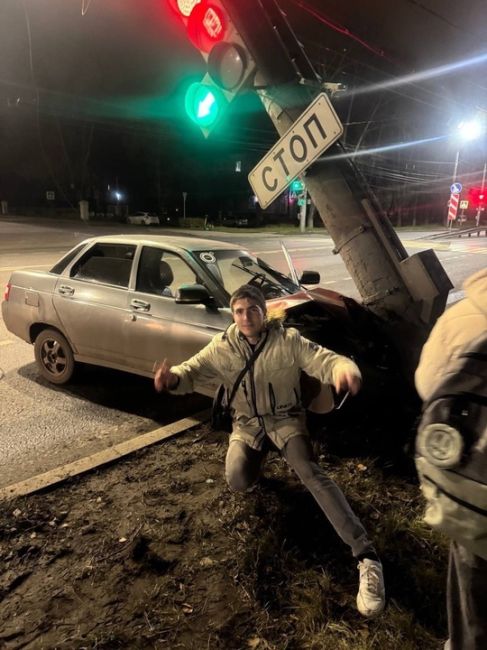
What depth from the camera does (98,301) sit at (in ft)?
16.1

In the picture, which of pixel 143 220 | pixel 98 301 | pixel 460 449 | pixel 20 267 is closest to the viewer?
pixel 460 449

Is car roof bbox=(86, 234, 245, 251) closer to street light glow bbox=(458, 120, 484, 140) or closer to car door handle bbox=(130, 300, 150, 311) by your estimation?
car door handle bbox=(130, 300, 150, 311)

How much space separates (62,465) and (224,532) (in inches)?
62.2

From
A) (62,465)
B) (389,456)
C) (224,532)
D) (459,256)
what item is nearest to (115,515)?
(224,532)

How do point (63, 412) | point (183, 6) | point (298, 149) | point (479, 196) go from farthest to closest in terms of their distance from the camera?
point (479, 196), point (63, 412), point (183, 6), point (298, 149)

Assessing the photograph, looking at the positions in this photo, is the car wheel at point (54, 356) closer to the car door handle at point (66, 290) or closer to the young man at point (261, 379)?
the car door handle at point (66, 290)

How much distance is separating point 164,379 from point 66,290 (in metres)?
2.94

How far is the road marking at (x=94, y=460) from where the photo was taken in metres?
3.24

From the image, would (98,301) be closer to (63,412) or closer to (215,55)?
(63,412)

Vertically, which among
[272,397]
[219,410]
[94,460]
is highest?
[272,397]

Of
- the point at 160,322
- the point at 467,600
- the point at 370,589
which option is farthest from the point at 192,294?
the point at 467,600

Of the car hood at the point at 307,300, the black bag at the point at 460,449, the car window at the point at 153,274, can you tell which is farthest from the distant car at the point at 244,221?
the black bag at the point at 460,449

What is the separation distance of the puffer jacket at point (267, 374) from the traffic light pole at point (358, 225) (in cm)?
141

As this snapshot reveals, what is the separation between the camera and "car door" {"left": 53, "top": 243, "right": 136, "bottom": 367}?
482 centimetres
